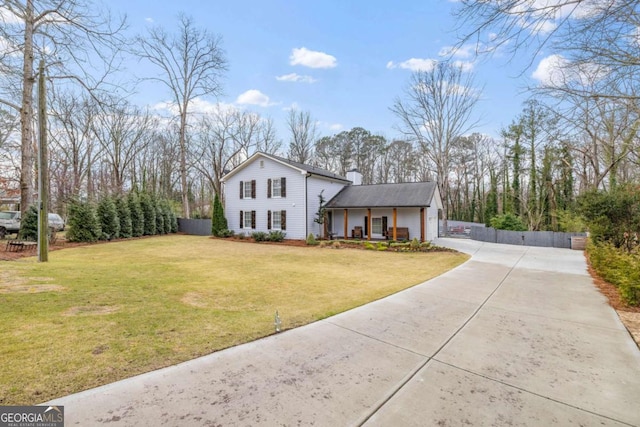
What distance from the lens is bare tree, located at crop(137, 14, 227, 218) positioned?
21781 millimetres

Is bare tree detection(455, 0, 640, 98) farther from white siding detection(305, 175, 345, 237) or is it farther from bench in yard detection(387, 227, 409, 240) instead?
white siding detection(305, 175, 345, 237)

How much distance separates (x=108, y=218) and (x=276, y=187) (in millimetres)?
10343

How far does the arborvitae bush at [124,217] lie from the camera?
720 inches

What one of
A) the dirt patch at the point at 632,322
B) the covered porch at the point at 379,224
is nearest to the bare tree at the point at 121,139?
the covered porch at the point at 379,224

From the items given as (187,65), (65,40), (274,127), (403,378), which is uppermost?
(187,65)

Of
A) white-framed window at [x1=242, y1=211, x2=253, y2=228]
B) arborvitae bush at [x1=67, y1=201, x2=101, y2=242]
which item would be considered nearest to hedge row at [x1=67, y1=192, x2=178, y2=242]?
arborvitae bush at [x1=67, y1=201, x2=101, y2=242]

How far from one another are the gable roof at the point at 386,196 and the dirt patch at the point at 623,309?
29.0ft

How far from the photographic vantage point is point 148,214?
66.9ft

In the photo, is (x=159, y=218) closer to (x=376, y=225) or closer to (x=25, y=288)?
(x=376, y=225)

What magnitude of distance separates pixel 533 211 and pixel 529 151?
483 cm

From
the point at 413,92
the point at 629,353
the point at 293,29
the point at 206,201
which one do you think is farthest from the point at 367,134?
the point at 629,353

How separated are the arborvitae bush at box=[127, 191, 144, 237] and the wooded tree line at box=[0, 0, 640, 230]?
7.97ft

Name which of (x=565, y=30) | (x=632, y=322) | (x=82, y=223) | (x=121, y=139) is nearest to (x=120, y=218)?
(x=82, y=223)

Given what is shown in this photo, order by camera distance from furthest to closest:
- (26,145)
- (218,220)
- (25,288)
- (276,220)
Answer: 1. (218,220)
2. (276,220)
3. (26,145)
4. (25,288)
